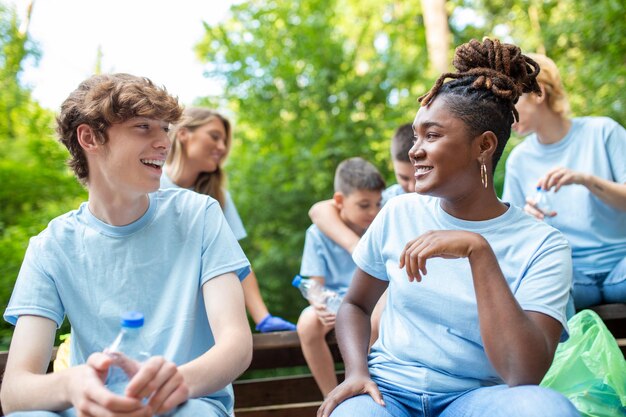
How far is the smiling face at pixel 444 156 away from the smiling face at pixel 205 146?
197 cm

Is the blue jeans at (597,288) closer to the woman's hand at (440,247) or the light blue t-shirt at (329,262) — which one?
the light blue t-shirt at (329,262)

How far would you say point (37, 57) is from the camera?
8.20 metres

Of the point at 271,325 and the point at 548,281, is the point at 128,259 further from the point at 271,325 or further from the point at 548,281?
the point at 271,325

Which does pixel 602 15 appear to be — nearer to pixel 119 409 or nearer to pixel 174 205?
pixel 174 205

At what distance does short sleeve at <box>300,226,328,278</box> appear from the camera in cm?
330

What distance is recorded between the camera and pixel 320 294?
3.15 meters

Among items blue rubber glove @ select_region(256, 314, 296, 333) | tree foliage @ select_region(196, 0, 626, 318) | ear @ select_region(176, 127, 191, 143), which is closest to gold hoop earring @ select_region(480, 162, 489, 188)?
blue rubber glove @ select_region(256, 314, 296, 333)

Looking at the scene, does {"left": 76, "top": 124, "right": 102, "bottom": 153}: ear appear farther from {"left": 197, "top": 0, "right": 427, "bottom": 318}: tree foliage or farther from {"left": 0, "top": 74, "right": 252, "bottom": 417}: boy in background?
{"left": 197, "top": 0, "right": 427, "bottom": 318}: tree foliage

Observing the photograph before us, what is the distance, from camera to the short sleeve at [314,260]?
330 centimetres

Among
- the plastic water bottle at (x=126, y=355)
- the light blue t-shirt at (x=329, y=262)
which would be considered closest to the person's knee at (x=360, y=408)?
the plastic water bottle at (x=126, y=355)

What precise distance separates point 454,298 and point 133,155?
1.03 metres

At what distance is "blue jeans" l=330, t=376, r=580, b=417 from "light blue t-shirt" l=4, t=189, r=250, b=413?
16.6 inches

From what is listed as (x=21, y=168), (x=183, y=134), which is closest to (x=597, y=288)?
(x=183, y=134)

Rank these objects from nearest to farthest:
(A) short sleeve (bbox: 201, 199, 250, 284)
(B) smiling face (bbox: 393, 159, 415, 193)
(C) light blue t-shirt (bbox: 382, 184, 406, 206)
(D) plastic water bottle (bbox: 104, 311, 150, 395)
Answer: (D) plastic water bottle (bbox: 104, 311, 150, 395)
(A) short sleeve (bbox: 201, 199, 250, 284)
(B) smiling face (bbox: 393, 159, 415, 193)
(C) light blue t-shirt (bbox: 382, 184, 406, 206)
